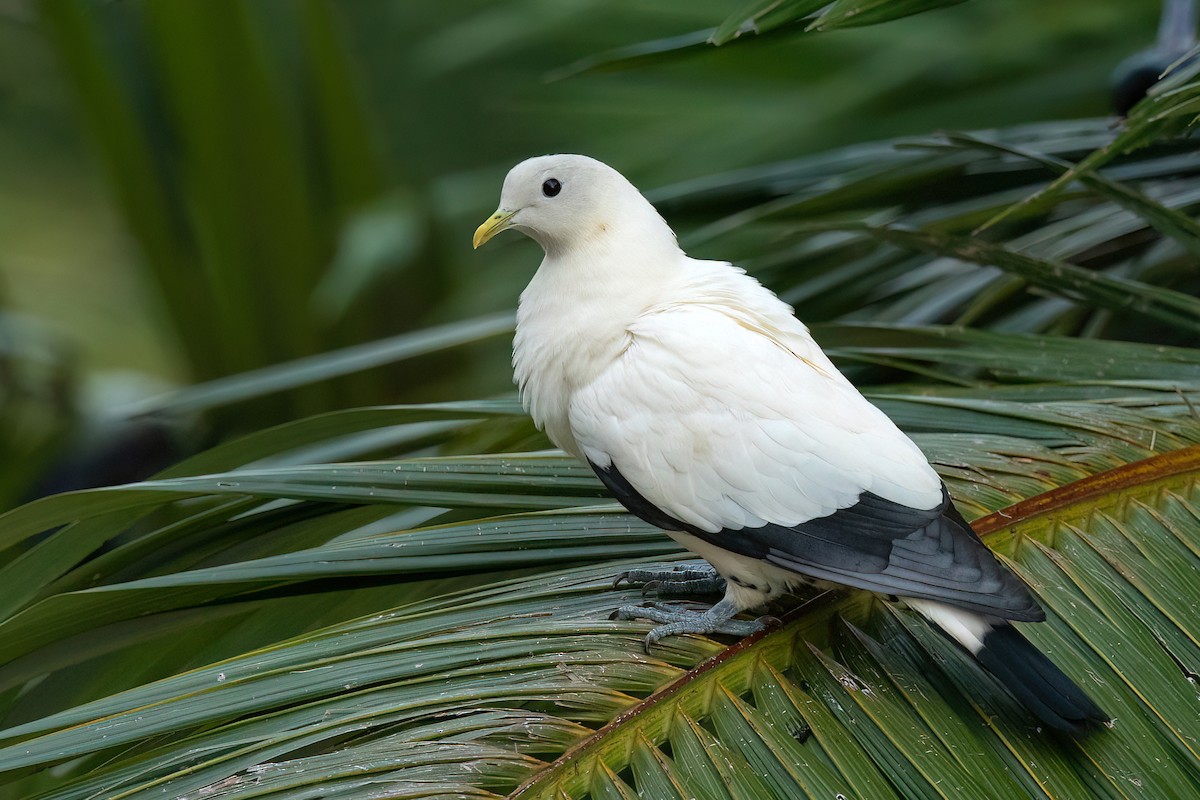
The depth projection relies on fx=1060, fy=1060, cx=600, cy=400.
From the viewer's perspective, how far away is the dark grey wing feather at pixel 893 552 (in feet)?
3.27

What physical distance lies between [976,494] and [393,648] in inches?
26.7

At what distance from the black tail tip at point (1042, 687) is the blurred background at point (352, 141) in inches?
40.1

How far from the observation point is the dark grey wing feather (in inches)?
39.2

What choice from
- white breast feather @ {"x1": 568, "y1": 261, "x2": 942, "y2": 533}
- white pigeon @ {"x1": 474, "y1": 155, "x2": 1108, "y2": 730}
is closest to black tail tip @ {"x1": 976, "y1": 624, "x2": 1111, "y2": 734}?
white pigeon @ {"x1": 474, "y1": 155, "x2": 1108, "y2": 730}

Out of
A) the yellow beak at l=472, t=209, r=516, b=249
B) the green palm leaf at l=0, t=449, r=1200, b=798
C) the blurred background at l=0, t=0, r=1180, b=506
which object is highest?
the blurred background at l=0, t=0, r=1180, b=506

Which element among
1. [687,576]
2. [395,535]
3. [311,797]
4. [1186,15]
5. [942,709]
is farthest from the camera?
[1186,15]

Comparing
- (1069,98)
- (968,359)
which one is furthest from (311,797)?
(1069,98)

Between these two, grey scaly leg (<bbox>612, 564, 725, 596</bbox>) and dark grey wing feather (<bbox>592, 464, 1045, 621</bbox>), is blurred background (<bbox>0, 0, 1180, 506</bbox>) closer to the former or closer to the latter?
grey scaly leg (<bbox>612, 564, 725, 596</bbox>)

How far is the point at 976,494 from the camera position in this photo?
1228 mm

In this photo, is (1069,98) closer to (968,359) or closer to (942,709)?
(968,359)

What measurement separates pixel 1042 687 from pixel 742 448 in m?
0.38

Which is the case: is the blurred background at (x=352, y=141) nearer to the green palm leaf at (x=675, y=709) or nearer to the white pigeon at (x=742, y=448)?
the white pigeon at (x=742, y=448)

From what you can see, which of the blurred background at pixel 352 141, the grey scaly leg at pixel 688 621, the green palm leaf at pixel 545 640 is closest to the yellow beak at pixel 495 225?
the green palm leaf at pixel 545 640

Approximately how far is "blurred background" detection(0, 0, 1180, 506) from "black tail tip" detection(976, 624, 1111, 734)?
1.02 meters
